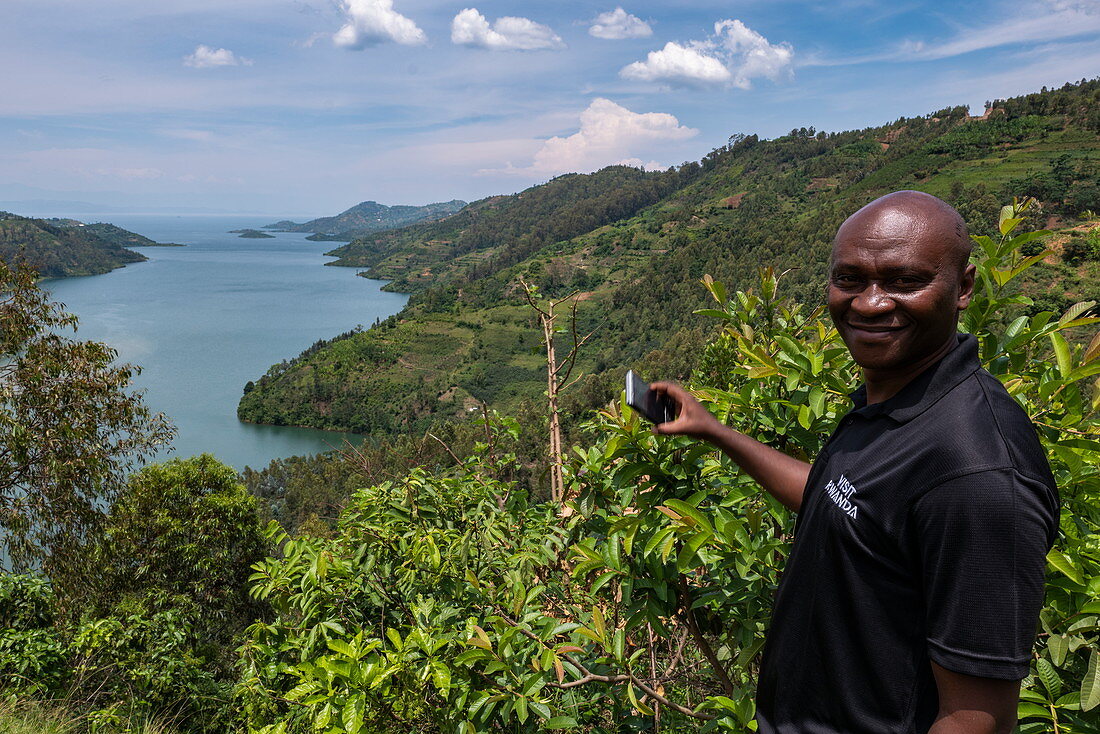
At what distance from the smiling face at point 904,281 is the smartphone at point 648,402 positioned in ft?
1.46

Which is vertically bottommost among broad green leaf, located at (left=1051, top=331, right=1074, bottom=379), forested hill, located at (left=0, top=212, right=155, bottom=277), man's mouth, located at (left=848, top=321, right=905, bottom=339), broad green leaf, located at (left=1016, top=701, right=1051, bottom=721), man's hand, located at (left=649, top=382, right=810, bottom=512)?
broad green leaf, located at (left=1016, top=701, right=1051, bottom=721)

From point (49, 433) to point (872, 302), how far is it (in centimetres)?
1082

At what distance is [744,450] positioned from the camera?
4.50 ft

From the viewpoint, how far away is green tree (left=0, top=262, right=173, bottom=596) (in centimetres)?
853

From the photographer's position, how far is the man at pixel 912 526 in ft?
2.34

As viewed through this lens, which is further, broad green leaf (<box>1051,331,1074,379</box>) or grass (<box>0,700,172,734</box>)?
grass (<box>0,700,172,734</box>)

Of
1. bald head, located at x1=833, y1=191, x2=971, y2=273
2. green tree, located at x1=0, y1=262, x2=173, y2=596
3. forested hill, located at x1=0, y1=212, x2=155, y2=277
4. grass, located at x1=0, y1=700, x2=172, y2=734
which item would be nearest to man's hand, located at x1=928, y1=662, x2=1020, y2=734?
bald head, located at x1=833, y1=191, x2=971, y2=273

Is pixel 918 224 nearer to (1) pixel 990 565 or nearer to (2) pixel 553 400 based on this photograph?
(1) pixel 990 565

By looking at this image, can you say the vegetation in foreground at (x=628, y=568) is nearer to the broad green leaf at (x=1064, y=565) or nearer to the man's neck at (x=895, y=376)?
the broad green leaf at (x=1064, y=565)

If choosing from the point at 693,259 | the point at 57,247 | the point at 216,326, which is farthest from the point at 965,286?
the point at 57,247

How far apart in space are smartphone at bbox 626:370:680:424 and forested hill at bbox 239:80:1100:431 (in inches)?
1434

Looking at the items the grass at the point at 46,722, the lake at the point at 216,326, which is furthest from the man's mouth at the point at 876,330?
the lake at the point at 216,326

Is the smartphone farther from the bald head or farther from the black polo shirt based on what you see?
the bald head

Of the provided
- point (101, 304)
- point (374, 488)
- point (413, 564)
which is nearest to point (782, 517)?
point (413, 564)
